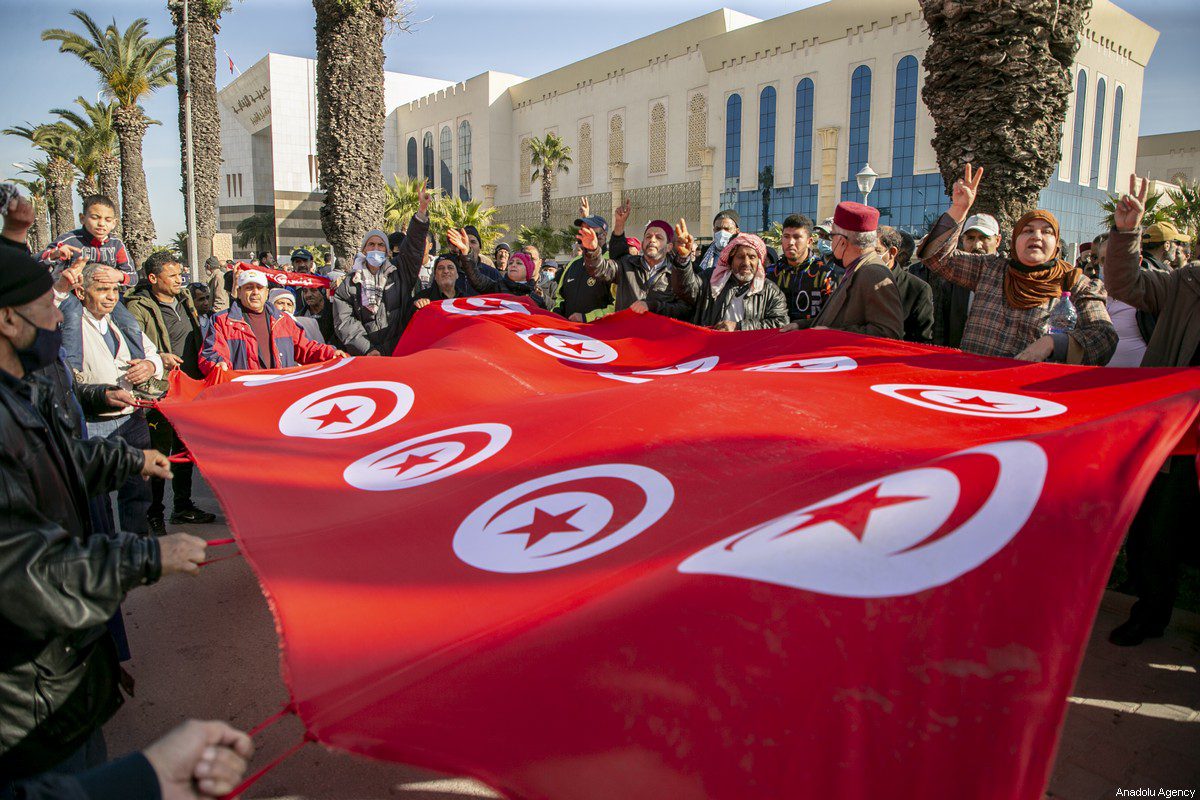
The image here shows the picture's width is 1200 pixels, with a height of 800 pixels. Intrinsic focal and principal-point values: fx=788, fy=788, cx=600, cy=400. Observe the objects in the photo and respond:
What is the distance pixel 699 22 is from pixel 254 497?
51.9 metres

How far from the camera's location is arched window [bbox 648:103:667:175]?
50312 millimetres

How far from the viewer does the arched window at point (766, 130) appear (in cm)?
4406

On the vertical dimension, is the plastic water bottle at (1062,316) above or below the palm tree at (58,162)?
below

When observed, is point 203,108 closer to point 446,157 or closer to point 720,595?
point 720,595

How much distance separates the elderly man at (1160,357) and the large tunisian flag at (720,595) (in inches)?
37.4

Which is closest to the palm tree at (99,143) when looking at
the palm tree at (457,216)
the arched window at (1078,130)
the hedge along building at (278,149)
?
the palm tree at (457,216)

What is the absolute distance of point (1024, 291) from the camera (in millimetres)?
4160

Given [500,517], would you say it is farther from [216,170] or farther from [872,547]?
[216,170]

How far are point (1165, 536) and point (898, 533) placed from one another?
295cm

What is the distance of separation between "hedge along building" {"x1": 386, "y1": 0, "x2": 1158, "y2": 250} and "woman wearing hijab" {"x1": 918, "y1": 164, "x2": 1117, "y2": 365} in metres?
30.9

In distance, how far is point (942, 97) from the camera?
7.25m

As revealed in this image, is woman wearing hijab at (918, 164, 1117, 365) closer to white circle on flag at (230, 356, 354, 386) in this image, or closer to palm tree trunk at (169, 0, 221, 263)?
white circle on flag at (230, 356, 354, 386)

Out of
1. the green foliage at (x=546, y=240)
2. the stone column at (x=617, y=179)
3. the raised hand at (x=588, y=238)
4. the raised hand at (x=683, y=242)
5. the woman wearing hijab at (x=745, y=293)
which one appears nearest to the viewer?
the woman wearing hijab at (x=745, y=293)

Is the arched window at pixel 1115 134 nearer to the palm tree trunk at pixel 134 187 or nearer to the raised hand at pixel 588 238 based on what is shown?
the palm tree trunk at pixel 134 187
